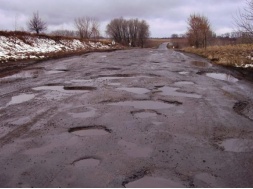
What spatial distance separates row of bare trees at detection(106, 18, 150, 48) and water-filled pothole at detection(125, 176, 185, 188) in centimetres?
8917

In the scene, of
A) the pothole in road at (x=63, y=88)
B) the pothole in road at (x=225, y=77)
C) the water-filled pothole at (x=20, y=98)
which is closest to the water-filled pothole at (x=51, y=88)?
the pothole in road at (x=63, y=88)

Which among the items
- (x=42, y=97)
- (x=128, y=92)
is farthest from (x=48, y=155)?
(x=128, y=92)

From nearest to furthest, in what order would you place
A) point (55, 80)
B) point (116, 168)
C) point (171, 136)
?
1. point (116, 168)
2. point (171, 136)
3. point (55, 80)

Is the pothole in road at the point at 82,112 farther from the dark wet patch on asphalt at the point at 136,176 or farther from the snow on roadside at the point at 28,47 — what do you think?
the snow on roadside at the point at 28,47

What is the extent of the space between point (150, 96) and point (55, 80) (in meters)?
4.81

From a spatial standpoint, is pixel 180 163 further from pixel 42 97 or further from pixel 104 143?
pixel 42 97

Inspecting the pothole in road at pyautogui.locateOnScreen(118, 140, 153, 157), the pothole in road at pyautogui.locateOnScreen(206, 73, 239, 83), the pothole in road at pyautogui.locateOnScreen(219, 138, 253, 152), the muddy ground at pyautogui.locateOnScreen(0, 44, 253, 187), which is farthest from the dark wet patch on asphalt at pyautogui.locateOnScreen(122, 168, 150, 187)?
the pothole in road at pyautogui.locateOnScreen(206, 73, 239, 83)

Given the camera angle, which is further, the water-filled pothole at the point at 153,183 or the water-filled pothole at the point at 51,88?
the water-filled pothole at the point at 51,88

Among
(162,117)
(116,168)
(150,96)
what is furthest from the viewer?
(150,96)

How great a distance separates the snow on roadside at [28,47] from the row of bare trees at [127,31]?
56.4 metres

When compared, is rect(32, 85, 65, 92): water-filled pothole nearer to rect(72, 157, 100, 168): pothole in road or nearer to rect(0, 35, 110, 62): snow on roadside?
rect(72, 157, 100, 168): pothole in road

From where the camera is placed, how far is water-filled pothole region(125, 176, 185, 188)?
3980 millimetres

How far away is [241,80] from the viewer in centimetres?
1280

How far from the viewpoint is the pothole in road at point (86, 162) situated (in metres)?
4.57
